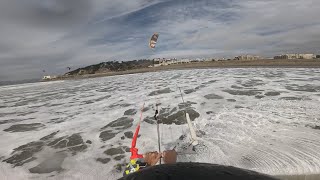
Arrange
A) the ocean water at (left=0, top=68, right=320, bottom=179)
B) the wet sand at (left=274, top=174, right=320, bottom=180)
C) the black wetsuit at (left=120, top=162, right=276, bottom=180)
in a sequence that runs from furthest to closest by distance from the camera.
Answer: the ocean water at (left=0, top=68, right=320, bottom=179) < the wet sand at (left=274, top=174, right=320, bottom=180) < the black wetsuit at (left=120, top=162, right=276, bottom=180)

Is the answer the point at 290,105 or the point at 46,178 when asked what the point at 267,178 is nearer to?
the point at 46,178

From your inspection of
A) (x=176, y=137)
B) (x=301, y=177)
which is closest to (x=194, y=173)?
(x=301, y=177)

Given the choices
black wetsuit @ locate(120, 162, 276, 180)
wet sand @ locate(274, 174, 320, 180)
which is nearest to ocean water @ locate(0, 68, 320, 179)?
wet sand @ locate(274, 174, 320, 180)

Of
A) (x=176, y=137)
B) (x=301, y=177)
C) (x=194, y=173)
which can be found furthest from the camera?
(x=176, y=137)

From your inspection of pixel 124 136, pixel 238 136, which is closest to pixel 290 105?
pixel 238 136

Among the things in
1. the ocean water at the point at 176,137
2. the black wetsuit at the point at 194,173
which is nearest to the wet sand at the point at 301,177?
the ocean water at the point at 176,137

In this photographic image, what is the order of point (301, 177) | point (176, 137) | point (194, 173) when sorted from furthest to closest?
point (176, 137) < point (301, 177) < point (194, 173)

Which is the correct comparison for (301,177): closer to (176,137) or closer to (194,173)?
(194,173)

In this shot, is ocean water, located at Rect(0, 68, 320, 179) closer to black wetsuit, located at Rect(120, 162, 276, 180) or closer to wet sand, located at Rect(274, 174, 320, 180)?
wet sand, located at Rect(274, 174, 320, 180)

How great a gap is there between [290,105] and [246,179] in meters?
9.47

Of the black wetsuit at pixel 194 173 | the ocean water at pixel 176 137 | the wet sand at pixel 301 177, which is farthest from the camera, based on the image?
the ocean water at pixel 176 137

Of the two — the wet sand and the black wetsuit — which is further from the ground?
the black wetsuit

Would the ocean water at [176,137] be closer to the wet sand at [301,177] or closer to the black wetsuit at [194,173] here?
the wet sand at [301,177]

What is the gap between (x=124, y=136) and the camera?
863cm
